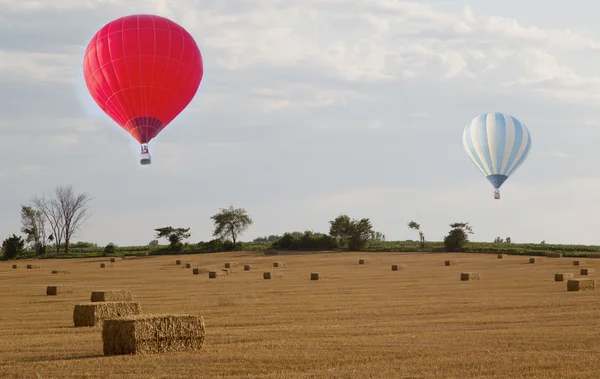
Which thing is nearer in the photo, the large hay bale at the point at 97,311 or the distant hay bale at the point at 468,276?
→ the large hay bale at the point at 97,311

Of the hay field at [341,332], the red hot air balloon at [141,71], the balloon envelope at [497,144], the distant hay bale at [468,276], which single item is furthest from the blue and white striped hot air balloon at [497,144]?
the red hot air balloon at [141,71]

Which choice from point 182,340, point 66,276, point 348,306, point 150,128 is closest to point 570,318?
point 348,306

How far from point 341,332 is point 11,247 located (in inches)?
3277

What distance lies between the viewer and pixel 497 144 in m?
68.0

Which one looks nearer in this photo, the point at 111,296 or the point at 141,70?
the point at 111,296

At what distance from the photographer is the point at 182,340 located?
62.4 ft

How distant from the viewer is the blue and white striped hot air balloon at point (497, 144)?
67.8m

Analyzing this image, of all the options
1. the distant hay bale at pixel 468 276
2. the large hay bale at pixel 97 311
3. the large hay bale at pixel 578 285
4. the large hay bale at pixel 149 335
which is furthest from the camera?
the distant hay bale at pixel 468 276

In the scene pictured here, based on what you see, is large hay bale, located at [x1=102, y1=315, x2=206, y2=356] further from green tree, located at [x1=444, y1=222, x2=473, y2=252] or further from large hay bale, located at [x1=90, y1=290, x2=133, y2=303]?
green tree, located at [x1=444, y1=222, x2=473, y2=252]

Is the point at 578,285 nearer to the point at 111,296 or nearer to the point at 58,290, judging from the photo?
the point at 111,296

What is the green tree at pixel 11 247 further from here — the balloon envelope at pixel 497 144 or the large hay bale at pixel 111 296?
the large hay bale at pixel 111 296

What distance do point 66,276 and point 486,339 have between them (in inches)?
1757

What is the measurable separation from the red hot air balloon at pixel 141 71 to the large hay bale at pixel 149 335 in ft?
77.3

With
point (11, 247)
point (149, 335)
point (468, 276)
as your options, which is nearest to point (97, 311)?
point (149, 335)
